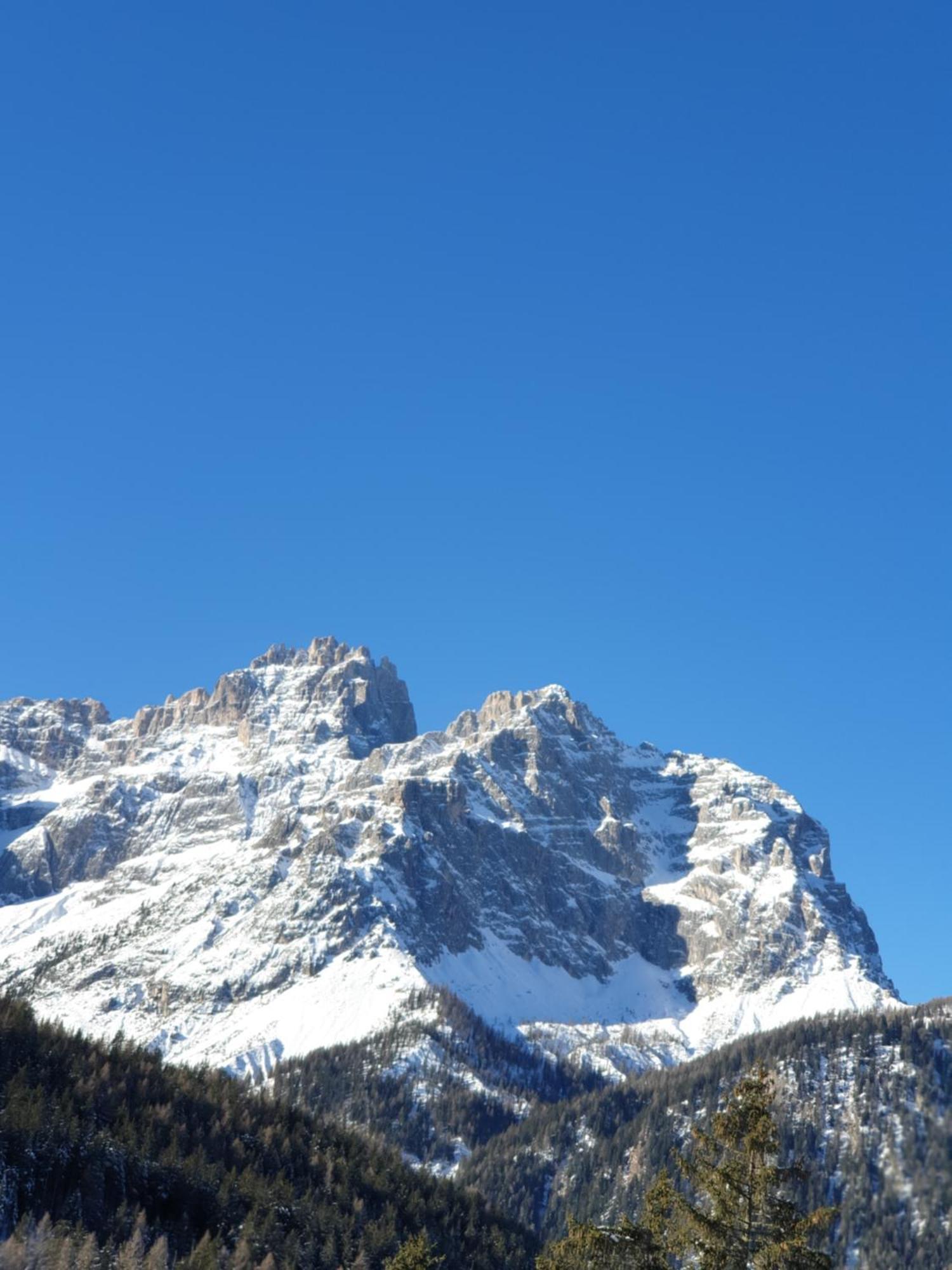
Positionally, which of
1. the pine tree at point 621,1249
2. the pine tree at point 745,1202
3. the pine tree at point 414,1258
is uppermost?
the pine tree at point 745,1202

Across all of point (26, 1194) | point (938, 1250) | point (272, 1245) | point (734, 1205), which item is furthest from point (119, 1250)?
point (938, 1250)

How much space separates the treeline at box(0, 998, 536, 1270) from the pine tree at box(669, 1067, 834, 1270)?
56.0 metres

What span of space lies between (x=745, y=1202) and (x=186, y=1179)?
8927cm

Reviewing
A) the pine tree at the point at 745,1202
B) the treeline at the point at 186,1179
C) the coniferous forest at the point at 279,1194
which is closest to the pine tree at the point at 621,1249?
the coniferous forest at the point at 279,1194

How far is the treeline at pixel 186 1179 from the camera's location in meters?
106

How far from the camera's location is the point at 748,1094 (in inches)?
1719

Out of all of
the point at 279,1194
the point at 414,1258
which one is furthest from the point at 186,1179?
the point at 414,1258

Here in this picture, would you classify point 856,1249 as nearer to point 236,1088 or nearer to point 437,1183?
point 437,1183

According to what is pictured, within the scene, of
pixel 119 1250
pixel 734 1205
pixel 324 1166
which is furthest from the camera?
pixel 324 1166

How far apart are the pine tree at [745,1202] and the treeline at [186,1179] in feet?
184

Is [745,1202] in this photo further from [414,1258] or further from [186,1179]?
[186,1179]

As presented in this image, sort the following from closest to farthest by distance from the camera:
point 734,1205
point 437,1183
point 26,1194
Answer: point 734,1205 → point 26,1194 → point 437,1183

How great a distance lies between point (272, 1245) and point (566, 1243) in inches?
2622

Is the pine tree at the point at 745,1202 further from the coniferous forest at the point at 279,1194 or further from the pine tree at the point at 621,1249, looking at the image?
the pine tree at the point at 621,1249
